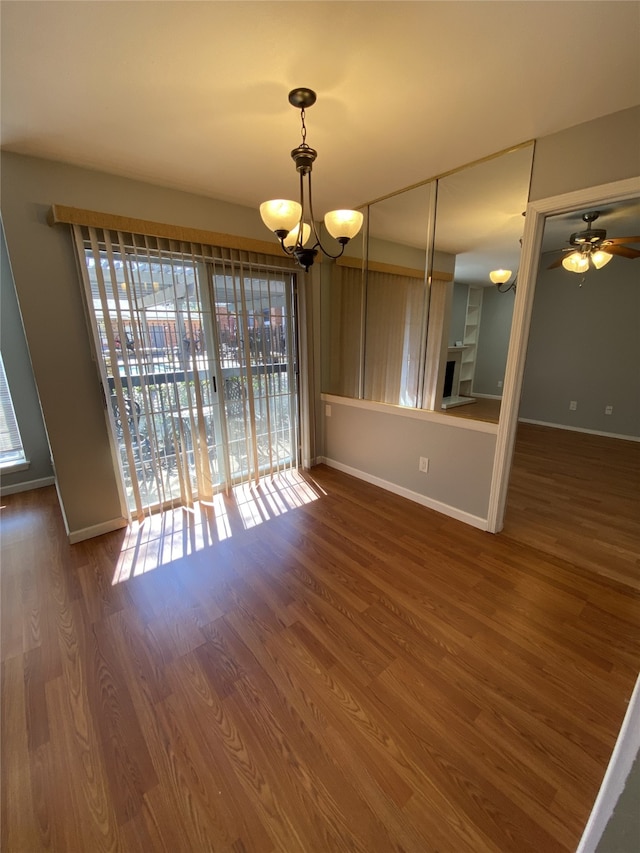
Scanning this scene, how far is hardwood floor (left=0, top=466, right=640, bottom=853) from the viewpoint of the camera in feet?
3.36

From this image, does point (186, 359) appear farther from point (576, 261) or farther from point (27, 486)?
point (576, 261)

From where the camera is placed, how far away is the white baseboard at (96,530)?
2.40 meters

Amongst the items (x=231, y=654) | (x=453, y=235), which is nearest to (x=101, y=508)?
(x=231, y=654)

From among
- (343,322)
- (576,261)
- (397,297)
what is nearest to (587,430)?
(576,261)

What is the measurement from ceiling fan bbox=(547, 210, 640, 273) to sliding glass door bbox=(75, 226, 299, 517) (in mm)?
2609

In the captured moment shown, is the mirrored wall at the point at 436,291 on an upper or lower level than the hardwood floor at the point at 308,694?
upper

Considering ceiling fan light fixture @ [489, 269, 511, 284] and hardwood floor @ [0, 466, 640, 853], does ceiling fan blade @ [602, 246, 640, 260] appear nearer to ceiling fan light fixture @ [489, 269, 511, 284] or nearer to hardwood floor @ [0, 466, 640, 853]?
ceiling fan light fixture @ [489, 269, 511, 284]

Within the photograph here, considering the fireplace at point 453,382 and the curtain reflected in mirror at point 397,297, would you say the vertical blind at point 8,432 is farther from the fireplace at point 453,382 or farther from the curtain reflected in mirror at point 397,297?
the fireplace at point 453,382

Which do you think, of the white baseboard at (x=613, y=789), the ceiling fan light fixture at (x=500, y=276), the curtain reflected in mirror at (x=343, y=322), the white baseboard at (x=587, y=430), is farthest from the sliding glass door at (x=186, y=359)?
the white baseboard at (x=587, y=430)

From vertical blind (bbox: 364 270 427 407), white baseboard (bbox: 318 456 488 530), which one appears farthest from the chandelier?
white baseboard (bbox: 318 456 488 530)

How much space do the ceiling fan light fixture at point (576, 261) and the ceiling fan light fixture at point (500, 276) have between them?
1637 mm

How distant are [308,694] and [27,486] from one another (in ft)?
11.1

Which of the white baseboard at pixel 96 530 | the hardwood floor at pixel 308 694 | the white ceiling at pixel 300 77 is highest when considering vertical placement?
the white ceiling at pixel 300 77

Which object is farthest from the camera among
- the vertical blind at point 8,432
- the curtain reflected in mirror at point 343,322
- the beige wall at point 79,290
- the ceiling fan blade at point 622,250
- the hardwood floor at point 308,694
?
the curtain reflected in mirror at point 343,322
